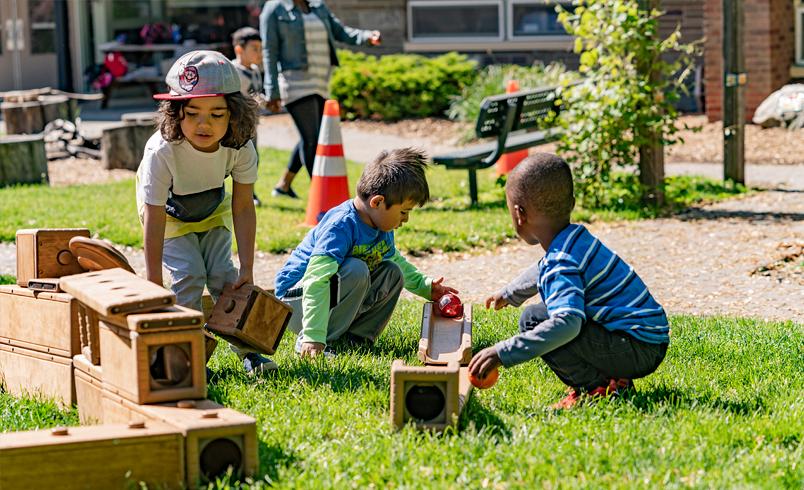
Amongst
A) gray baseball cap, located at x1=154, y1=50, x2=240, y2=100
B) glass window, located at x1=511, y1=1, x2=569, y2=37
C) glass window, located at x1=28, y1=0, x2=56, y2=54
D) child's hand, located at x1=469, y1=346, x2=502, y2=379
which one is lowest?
child's hand, located at x1=469, y1=346, x2=502, y2=379

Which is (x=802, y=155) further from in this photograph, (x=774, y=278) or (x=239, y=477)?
(x=239, y=477)

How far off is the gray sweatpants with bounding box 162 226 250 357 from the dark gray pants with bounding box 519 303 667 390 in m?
1.34

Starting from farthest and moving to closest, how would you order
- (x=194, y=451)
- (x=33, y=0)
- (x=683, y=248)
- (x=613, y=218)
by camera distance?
(x=33, y=0)
(x=613, y=218)
(x=683, y=248)
(x=194, y=451)

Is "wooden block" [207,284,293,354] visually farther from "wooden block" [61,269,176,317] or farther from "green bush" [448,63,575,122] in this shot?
"green bush" [448,63,575,122]

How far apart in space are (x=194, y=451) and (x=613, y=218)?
638cm

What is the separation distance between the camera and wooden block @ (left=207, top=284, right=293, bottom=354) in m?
4.70

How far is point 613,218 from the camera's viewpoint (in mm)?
9375

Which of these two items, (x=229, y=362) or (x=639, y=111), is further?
(x=639, y=111)

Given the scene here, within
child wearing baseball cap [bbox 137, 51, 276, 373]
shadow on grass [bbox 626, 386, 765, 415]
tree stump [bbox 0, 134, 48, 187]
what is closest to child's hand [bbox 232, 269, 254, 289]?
child wearing baseball cap [bbox 137, 51, 276, 373]

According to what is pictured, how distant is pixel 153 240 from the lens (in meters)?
4.76

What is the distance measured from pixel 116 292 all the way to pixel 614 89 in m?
6.25

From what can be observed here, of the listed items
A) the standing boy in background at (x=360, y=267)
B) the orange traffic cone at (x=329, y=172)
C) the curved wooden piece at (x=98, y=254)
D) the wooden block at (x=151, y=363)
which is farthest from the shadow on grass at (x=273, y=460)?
the orange traffic cone at (x=329, y=172)

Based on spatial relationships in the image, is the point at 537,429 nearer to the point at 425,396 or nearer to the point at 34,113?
the point at 425,396

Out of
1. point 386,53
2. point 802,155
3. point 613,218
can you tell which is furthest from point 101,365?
point 386,53
